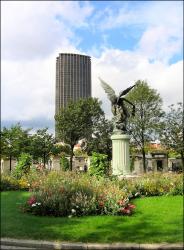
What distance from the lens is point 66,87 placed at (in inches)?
2616

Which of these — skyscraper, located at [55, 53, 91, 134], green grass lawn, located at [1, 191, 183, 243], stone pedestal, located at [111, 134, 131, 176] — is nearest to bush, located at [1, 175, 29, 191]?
green grass lawn, located at [1, 191, 183, 243]

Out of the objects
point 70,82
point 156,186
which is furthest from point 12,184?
point 70,82

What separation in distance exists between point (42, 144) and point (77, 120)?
6768 millimetres

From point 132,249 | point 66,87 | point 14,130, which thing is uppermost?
point 66,87

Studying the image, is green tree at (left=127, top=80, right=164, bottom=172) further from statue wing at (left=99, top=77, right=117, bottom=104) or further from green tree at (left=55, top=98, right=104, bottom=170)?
statue wing at (left=99, top=77, right=117, bottom=104)

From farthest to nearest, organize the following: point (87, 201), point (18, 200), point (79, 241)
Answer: point (18, 200), point (87, 201), point (79, 241)

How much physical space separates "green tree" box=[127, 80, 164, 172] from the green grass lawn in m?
28.9

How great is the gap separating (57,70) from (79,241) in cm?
5567

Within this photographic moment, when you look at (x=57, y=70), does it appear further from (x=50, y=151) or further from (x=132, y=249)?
(x=132, y=249)

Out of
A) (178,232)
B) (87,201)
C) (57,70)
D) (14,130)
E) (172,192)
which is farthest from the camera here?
(57,70)

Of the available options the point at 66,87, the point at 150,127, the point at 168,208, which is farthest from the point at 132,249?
the point at 66,87

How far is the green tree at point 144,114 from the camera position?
39562 millimetres

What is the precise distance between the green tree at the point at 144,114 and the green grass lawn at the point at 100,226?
28.9 m

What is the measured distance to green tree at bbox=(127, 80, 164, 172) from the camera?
130 feet
